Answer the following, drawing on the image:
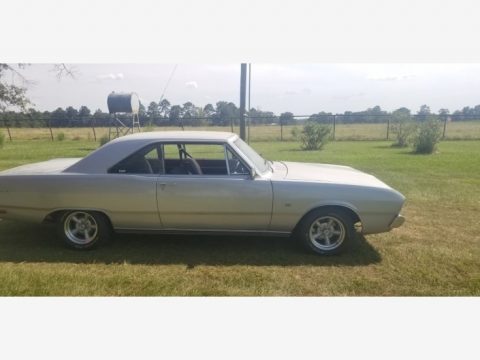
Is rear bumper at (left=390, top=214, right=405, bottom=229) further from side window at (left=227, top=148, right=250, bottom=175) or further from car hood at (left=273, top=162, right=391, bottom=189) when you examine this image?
side window at (left=227, top=148, right=250, bottom=175)

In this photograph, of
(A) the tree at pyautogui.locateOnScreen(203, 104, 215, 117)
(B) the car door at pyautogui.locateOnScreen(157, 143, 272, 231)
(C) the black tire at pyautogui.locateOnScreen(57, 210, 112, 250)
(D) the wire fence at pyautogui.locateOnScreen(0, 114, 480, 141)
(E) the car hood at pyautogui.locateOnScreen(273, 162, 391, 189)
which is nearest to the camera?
(B) the car door at pyautogui.locateOnScreen(157, 143, 272, 231)

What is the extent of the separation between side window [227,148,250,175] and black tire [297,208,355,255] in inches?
35.9

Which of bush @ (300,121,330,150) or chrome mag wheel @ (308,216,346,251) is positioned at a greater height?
bush @ (300,121,330,150)

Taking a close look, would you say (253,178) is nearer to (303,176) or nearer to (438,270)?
(303,176)

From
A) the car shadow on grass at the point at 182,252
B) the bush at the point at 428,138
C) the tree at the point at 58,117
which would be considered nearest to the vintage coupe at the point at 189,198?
the car shadow on grass at the point at 182,252

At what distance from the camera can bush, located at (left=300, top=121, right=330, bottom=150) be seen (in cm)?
1497

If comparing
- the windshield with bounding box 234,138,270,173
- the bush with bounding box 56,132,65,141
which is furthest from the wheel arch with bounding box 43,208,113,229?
the bush with bounding box 56,132,65,141

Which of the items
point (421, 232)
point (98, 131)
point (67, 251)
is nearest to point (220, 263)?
point (67, 251)

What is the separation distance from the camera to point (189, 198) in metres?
4.06

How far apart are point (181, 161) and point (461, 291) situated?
3.47 meters

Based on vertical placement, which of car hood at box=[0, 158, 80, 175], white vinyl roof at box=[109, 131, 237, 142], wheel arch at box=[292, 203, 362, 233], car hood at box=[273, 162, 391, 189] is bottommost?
wheel arch at box=[292, 203, 362, 233]

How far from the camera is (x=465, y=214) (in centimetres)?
572

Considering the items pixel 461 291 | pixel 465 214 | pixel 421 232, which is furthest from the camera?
pixel 465 214

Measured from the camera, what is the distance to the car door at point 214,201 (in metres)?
4.03
